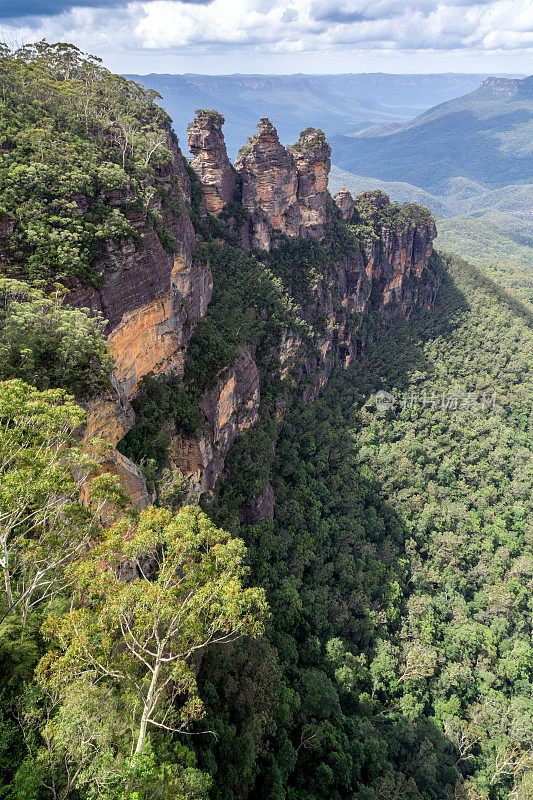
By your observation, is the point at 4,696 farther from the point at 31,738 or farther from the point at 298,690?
the point at 298,690

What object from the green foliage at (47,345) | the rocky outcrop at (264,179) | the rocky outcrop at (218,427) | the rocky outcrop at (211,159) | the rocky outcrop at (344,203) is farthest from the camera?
the rocky outcrop at (344,203)

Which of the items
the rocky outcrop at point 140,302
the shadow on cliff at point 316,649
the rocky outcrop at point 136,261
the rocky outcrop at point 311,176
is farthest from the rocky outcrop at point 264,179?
the rocky outcrop at point 136,261

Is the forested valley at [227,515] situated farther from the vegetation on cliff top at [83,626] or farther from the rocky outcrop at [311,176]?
the rocky outcrop at [311,176]

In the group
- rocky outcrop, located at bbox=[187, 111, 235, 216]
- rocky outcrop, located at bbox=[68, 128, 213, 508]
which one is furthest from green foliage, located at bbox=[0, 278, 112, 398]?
rocky outcrop, located at bbox=[187, 111, 235, 216]

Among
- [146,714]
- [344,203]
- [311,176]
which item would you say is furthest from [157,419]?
[344,203]

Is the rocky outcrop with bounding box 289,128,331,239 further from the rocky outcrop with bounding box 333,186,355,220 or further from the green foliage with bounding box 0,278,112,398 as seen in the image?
the green foliage with bounding box 0,278,112,398
